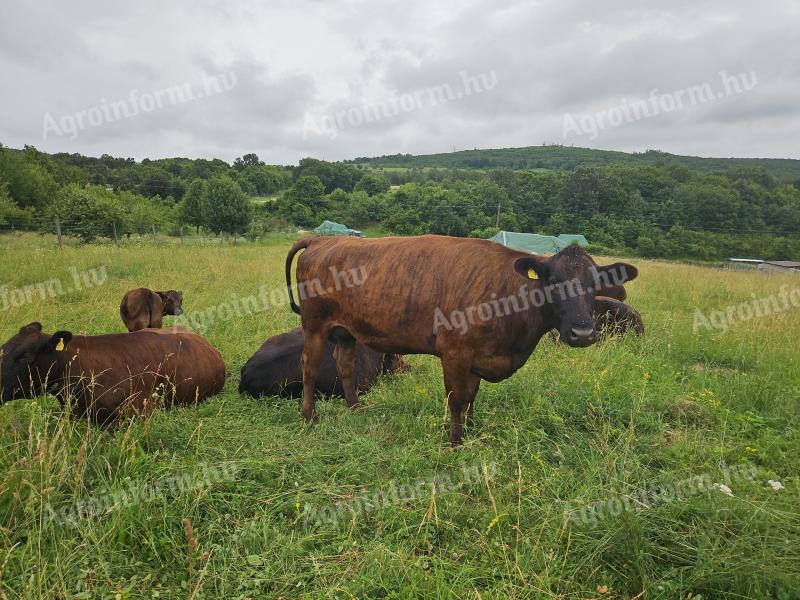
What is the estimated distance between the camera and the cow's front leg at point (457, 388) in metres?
3.50

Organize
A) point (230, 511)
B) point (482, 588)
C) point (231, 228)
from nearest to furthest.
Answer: point (482, 588), point (230, 511), point (231, 228)

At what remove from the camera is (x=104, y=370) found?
3750mm

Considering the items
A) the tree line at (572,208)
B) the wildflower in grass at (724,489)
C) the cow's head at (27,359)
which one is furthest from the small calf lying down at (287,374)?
the tree line at (572,208)

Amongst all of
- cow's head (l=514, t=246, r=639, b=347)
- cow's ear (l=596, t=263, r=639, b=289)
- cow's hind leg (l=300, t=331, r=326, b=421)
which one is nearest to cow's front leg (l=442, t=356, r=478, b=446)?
cow's head (l=514, t=246, r=639, b=347)

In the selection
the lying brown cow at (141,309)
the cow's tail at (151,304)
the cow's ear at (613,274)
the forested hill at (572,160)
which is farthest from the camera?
the forested hill at (572,160)

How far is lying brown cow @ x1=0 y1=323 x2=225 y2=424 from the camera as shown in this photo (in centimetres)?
347

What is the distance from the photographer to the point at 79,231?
90.6 ft

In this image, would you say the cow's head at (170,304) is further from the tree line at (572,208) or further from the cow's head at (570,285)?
the tree line at (572,208)

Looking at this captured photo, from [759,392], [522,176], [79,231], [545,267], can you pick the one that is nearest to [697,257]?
[522,176]

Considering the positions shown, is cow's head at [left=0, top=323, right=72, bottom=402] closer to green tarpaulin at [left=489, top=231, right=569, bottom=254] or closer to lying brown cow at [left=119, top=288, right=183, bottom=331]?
lying brown cow at [left=119, top=288, right=183, bottom=331]

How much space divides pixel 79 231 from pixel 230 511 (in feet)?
108

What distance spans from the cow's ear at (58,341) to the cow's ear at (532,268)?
3.84 meters

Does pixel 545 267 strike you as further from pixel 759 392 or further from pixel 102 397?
pixel 102 397

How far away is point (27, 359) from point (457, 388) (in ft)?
12.0
